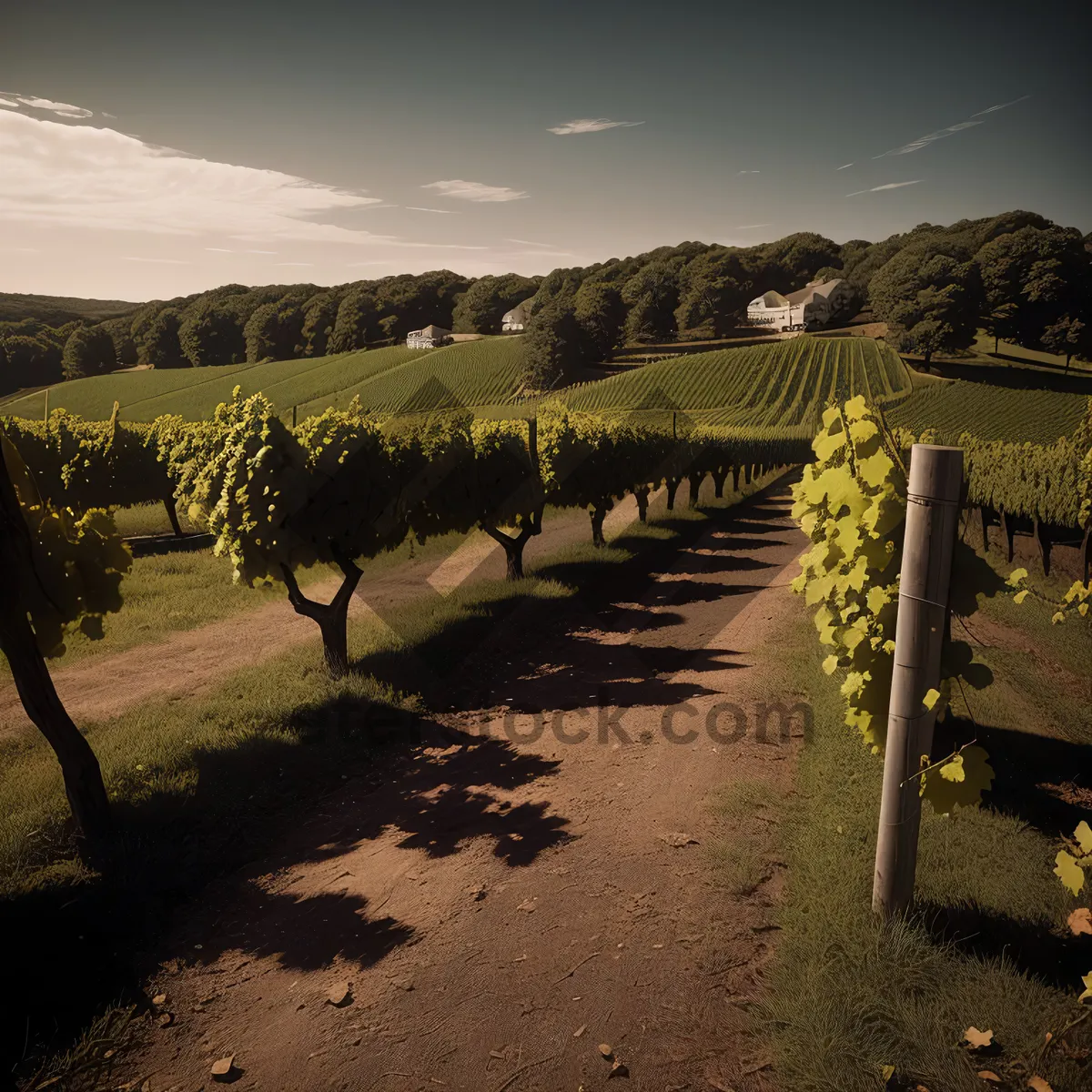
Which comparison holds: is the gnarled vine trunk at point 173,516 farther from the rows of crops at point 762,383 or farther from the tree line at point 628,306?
the rows of crops at point 762,383

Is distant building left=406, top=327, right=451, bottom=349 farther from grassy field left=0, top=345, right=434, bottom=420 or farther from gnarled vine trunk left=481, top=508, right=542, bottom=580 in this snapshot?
gnarled vine trunk left=481, top=508, right=542, bottom=580

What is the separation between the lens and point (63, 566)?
6.57m

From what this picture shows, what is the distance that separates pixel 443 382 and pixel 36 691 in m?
69.9

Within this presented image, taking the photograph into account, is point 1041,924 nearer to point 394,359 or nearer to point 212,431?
point 212,431

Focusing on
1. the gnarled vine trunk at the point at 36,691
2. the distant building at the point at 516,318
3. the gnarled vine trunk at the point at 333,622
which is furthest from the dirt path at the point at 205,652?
the distant building at the point at 516,318

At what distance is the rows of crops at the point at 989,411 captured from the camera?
1813 inches

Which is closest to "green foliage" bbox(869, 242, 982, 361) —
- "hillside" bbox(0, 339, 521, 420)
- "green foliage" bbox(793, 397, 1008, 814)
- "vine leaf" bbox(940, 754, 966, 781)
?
"hillside" bbox(0, 339, 521, 420)

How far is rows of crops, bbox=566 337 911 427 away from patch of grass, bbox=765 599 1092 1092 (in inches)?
2069

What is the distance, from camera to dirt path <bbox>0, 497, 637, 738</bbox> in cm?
1075

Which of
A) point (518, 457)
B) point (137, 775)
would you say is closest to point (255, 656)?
point (137, 775)

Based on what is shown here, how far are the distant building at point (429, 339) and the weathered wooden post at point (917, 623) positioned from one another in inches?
3951

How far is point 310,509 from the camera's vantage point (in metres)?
9.96

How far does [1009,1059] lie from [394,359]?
284ft

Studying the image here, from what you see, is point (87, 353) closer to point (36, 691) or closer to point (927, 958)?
point (36, 691)
